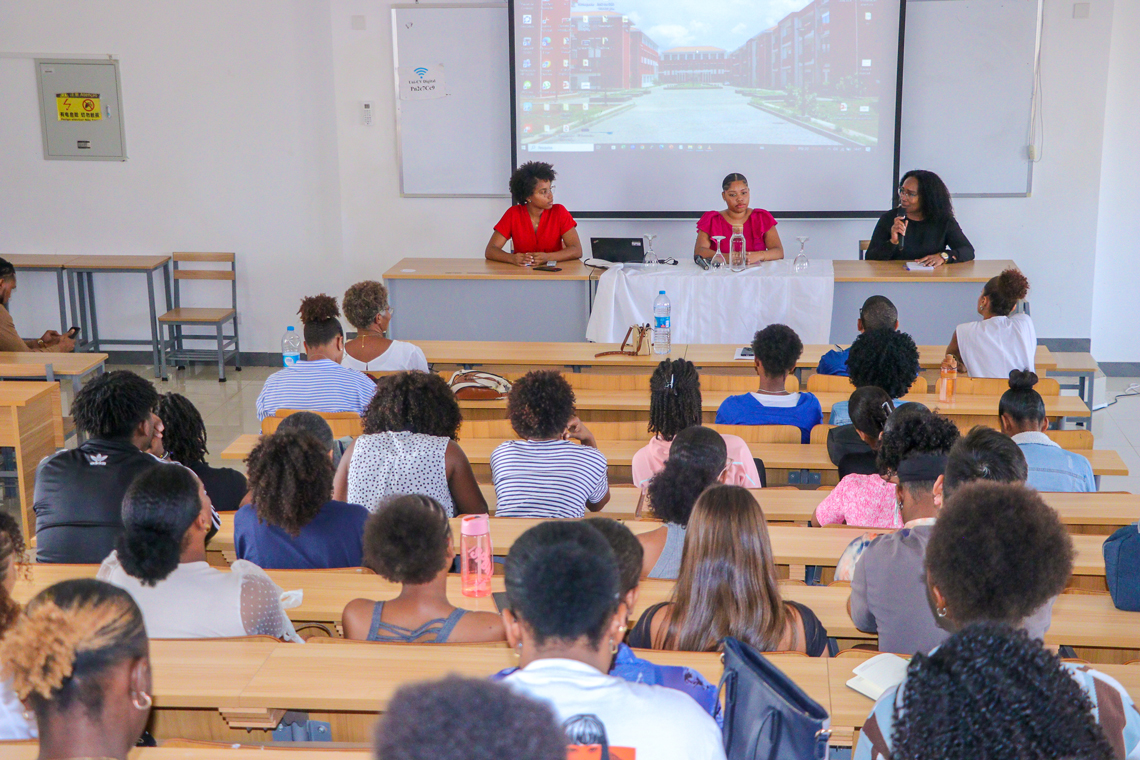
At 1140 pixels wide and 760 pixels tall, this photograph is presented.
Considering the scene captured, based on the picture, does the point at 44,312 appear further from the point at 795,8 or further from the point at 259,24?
the point at 795,8

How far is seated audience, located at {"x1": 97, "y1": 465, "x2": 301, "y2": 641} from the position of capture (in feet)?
7.09

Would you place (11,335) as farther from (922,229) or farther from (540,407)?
(922,229)

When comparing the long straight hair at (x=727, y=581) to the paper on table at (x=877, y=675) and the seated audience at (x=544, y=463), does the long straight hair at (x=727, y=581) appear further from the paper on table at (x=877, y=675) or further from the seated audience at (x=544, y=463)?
the seated audience at (x=544, y=463)

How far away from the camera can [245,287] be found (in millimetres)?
7797

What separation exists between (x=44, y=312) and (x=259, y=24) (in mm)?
2791

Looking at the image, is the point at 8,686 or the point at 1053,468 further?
the point at 1053,468

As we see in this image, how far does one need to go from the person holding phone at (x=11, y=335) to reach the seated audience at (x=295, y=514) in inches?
142

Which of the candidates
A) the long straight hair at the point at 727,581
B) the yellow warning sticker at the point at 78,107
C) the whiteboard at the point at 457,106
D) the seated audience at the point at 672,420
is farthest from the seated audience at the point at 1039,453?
the yellow warning sticker at the point at 78,107

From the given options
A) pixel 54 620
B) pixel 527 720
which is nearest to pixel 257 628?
pixel 54 620

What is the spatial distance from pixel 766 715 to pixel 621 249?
5.00 metres

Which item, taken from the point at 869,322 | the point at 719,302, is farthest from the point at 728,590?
the point at 719,302

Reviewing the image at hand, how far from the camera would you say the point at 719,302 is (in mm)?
5988

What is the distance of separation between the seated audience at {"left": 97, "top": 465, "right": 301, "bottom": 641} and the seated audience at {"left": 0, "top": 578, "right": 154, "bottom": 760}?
72 cm

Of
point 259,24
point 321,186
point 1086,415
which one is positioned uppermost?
point 259,24
